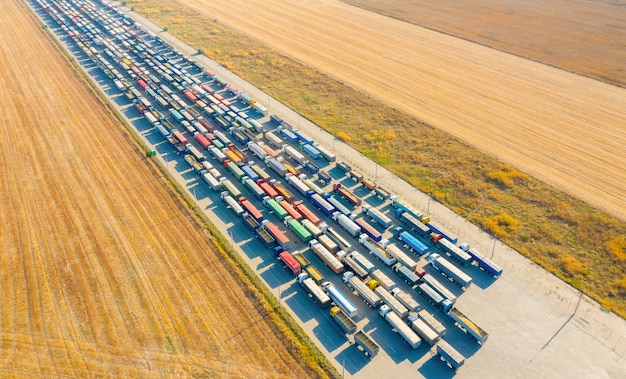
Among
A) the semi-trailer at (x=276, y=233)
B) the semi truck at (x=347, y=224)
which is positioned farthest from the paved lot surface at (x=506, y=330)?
the semi truck at (x=347, y=224)

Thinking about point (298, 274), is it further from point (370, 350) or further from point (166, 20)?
point (166, 20)

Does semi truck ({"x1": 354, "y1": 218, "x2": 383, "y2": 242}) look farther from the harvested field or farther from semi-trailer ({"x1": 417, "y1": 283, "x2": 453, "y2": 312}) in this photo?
the harvested field

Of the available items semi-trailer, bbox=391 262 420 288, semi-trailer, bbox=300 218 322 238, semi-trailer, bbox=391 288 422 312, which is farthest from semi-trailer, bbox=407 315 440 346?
semi-trailer, bbox=300 218 322 238

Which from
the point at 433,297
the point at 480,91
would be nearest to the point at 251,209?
the point at 433,297

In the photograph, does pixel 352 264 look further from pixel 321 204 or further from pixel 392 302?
pixel 321 204

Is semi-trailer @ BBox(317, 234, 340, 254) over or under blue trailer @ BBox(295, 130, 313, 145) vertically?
under

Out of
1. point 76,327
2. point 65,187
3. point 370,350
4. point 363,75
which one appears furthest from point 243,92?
point 370,350
